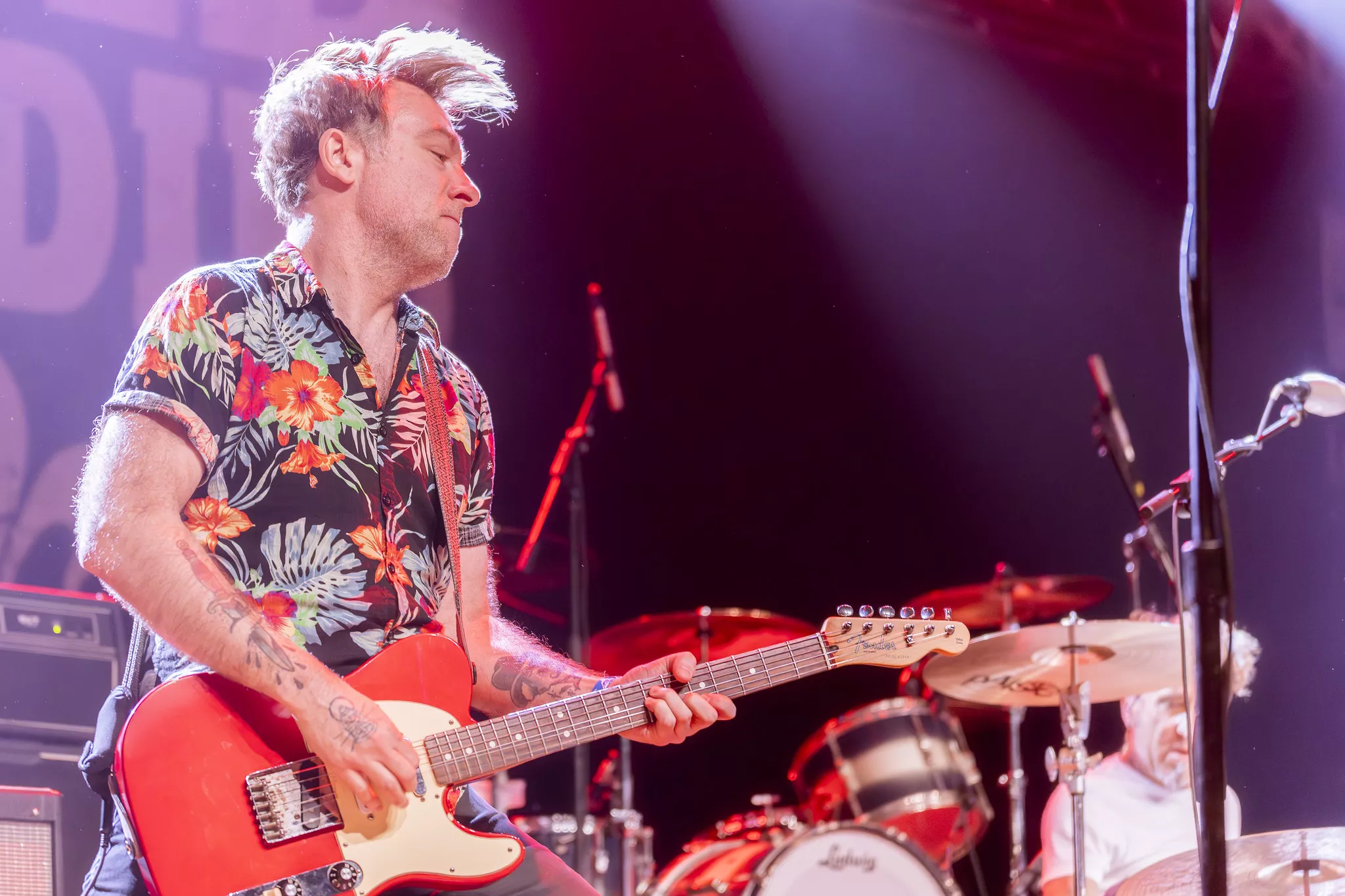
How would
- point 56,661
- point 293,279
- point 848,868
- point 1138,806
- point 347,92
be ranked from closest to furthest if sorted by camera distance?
point 293,279
point 347,92
point 56,661
point 848,868
point 1138,806

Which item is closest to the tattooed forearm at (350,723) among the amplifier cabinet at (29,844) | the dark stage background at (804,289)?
the amplifier cabinet at (29,844)

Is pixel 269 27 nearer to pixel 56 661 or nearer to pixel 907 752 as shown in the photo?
pixel 56 661

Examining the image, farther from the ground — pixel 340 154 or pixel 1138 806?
pixel 340 154

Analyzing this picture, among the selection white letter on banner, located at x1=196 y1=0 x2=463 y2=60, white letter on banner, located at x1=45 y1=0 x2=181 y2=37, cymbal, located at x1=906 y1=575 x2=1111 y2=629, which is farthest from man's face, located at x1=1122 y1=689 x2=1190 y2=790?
white letter on banner, located at x1=45 y1=0 x2=181 y2=37

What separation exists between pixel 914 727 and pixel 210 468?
11.6 feet

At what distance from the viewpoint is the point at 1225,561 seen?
198 cm

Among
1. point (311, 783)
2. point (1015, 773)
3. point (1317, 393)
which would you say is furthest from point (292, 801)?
point (1015, 773)

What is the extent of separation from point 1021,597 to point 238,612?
161 inches

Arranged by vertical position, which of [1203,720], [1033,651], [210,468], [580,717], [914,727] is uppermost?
[210,468]

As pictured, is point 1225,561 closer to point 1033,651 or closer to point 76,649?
point 1033,651

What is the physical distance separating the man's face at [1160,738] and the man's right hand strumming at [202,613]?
3.42 metres

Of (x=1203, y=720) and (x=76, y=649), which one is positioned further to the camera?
A: (x=76, y=649)

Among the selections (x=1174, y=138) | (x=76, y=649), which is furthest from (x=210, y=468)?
(x=1174, y=138)

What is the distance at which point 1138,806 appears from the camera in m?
4.87
